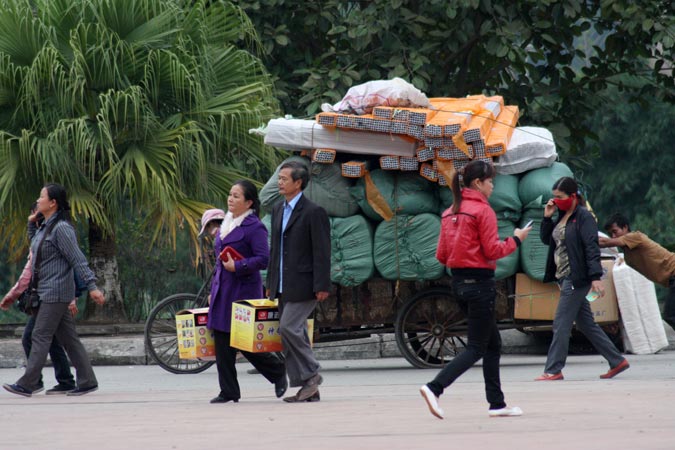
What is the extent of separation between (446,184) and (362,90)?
119 centimetres

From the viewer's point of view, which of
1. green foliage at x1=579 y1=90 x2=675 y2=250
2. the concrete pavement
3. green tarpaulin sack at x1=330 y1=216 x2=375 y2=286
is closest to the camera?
green tarpaulin sack at x1=330 y1=216 x2=375 y2=286

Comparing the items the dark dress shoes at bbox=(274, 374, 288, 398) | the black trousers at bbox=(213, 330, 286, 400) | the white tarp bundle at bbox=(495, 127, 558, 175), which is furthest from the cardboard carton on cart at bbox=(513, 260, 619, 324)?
the dark dress shoes at bbox=(274, 374, 288, 398)

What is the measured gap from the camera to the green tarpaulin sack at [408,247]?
12398 mm

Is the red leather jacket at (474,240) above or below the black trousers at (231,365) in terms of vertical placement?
above

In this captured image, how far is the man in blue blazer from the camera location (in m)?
9.28

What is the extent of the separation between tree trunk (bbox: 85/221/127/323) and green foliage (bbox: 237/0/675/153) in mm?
2926

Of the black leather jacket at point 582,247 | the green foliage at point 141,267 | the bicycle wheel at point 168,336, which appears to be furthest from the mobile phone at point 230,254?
the green foliage at point 141,267

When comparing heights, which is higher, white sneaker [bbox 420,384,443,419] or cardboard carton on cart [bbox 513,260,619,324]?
white sneaker [bbox 420,384,443,419]

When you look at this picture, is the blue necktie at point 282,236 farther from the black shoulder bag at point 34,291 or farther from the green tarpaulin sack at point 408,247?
the green tarpaulin sack at point 408,247

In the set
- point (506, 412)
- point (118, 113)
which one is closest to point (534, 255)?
point (506, 412)

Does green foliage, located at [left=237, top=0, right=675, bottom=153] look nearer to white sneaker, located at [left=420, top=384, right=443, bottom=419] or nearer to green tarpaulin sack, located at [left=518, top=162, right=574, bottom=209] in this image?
green tarpaulin sack, located at [left=518, top=162, right=574, bottom=209]

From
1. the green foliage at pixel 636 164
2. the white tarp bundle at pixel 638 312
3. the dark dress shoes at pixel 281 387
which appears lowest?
the green foliage at pixel 636 164

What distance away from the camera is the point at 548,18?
17031mm

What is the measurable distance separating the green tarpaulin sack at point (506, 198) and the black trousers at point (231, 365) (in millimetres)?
3248
